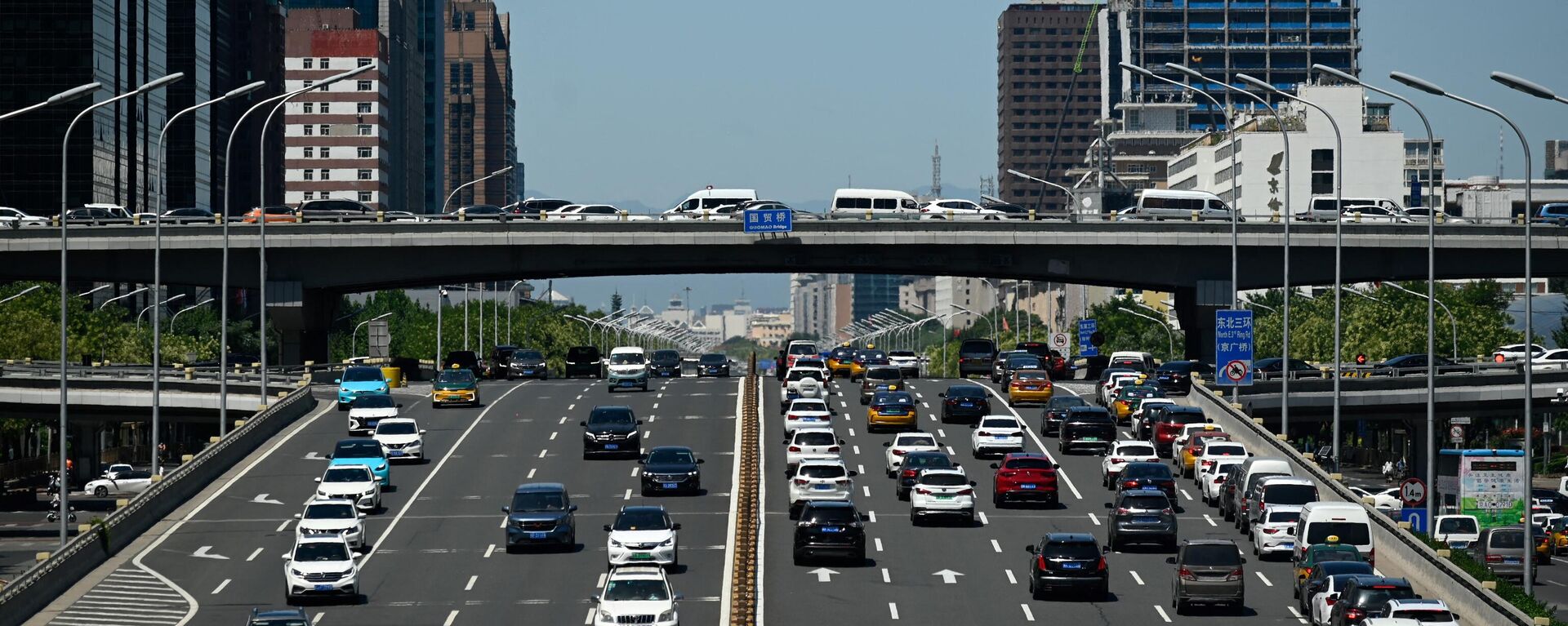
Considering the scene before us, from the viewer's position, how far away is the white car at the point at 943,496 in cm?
4909

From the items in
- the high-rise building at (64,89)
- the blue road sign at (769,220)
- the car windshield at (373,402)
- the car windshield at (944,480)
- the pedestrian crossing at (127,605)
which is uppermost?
the high-rise building at (64,89)

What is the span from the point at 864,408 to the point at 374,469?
86.9ft

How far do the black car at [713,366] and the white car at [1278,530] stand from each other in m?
57.9

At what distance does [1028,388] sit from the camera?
77125 mm

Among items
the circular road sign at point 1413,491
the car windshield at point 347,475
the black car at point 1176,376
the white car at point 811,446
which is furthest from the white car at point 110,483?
the circular road sign at point 1413,491

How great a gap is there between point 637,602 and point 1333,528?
14821mm

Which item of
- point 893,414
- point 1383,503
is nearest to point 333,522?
point 1383,503

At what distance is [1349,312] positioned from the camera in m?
122

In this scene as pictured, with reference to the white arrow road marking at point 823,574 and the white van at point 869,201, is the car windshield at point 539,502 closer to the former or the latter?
the white arrow road marking at point 823,574

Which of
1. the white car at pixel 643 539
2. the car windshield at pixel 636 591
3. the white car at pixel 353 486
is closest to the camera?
the car windshield at pixel 636 591

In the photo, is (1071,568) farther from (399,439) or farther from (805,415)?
(399,439)

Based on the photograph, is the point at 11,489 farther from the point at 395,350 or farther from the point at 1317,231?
the point at 395,350

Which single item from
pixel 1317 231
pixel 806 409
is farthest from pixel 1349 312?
pixel 806 409

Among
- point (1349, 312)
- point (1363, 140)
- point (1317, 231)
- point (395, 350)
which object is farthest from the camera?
point (1363, 140)
